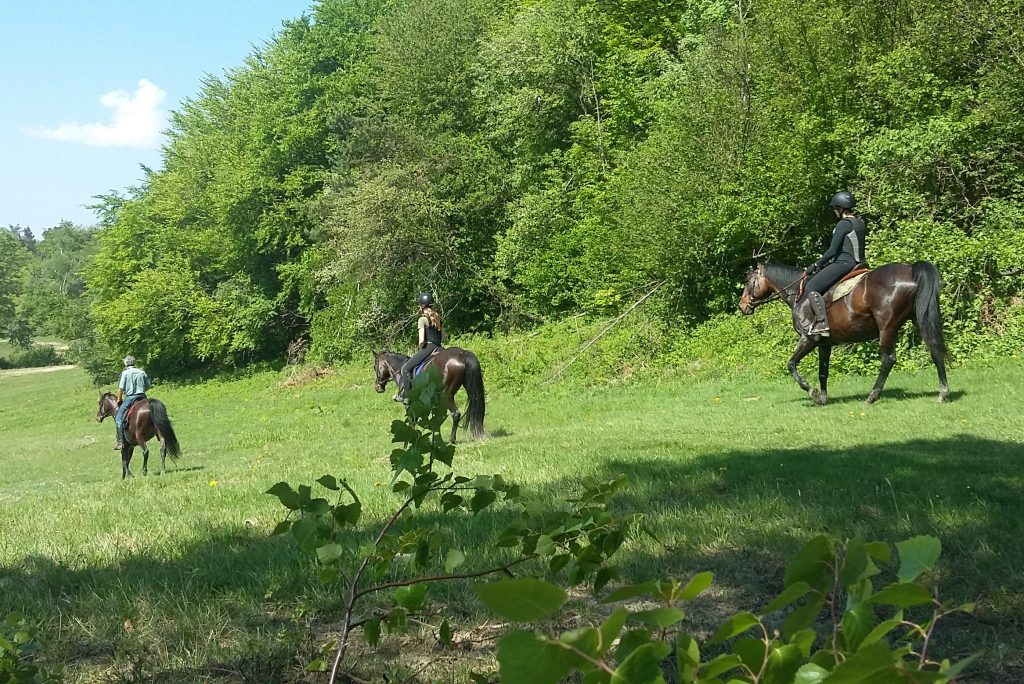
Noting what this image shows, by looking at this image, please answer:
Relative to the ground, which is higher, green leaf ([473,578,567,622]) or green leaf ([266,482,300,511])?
green leaf ([473,578,567,622])

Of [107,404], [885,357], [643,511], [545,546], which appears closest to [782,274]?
[885,357]

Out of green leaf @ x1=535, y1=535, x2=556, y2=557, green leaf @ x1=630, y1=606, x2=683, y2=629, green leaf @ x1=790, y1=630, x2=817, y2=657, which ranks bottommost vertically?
green leaf @ x1=535, y1=535, x2=556, y2=557

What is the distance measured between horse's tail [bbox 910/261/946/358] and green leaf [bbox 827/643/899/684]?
1325 cm

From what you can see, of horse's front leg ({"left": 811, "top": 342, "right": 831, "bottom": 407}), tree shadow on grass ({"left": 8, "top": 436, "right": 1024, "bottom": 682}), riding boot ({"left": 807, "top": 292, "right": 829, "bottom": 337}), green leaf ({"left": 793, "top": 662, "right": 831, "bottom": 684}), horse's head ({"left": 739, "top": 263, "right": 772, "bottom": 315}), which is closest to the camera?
green leaf ({"left": 793, "top": 662, "right": 831, "bottom": 684})

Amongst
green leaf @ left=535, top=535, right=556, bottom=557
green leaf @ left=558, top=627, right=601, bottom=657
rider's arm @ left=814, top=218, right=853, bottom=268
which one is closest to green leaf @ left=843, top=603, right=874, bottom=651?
green leaf @ left=558, top=627, right=601, bottom=657

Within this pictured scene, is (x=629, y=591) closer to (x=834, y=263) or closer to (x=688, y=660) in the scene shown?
(x=688, y=660)

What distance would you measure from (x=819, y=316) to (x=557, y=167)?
18013 millimetres

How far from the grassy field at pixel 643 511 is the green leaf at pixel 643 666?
2.62 metres

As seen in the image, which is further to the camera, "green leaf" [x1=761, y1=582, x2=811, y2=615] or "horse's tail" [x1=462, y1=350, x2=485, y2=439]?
"horse's tail" [x1=462, y1=350, x2=485, y2=439]

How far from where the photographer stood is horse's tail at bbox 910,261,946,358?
42.2 ft

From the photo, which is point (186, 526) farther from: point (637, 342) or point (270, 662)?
point (637, 342)

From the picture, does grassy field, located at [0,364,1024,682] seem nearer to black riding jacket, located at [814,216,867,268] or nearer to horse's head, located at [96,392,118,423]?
black riding jacket, located at [814,216,867,268]

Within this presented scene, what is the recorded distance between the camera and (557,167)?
102 feet

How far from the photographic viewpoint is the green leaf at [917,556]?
118 cm
